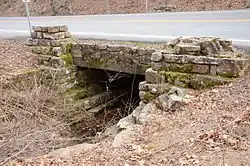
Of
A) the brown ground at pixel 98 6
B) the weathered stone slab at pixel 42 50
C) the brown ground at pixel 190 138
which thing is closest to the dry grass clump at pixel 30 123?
the brown ground at pixel 190 138

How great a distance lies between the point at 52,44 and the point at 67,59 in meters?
0.53

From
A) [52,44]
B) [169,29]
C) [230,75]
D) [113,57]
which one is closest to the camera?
[230,75]

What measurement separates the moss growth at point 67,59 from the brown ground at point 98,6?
8.27 m

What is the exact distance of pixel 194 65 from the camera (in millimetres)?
5746

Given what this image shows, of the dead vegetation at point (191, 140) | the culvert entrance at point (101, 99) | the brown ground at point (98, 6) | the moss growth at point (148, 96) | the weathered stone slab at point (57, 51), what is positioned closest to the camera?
the dead vegetation at point (191, 140)

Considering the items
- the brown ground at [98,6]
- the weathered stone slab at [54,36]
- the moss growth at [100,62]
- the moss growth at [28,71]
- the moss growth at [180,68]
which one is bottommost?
the moss growth at [28,71]

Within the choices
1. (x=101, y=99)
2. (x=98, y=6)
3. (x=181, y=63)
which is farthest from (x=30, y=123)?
(x=98, y=6)

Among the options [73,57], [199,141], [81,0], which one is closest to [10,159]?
[199,141]

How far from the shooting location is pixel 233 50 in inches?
230

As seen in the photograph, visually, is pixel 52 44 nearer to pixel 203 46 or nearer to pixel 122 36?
pixel 122 36

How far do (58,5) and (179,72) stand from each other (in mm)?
15458

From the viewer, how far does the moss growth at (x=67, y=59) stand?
318 inches

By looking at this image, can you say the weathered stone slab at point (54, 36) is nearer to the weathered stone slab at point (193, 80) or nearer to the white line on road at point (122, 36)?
the white line on road at point (122, 36)

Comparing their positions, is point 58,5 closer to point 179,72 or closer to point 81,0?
point 81,0
